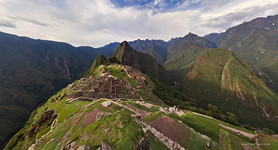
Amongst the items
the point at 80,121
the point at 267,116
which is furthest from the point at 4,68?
the point at 267,116

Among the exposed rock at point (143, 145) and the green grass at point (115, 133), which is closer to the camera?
the green grass at point (115, 133)

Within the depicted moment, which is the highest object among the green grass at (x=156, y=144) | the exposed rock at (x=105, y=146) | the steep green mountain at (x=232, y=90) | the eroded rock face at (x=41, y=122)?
the exposed rock at (x=105, y=146)

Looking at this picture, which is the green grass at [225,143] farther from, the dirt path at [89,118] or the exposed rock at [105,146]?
the dirt path at [89,118]

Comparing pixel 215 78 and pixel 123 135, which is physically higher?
pixel 123 135

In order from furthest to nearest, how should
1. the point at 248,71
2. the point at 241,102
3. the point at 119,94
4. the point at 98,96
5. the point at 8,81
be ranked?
the point at 8,81, the point at 248,71, the point at 241,102, the point at 119,94, the point at 98,96

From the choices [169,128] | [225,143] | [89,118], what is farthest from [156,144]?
[89,118]

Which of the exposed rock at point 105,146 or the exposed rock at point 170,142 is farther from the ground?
the exposed rock at point 105,146

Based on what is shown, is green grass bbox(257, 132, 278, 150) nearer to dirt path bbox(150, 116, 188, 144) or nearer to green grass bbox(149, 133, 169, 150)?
dirt path bbox(150, 116, 188, 144)

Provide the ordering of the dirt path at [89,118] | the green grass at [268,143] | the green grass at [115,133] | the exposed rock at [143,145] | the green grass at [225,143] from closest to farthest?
1. the green grass at [115,133]
2. the exposed rock at [143,145]
3. the green grass at [225,143]
4. the dirt path at [89,118]
5. the green grass at [268,143]

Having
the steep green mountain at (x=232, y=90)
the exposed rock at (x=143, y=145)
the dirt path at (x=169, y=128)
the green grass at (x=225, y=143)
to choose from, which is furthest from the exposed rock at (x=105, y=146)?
the steep green mountain at (x=232, y=90)

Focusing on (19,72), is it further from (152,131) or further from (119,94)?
(152,131)
